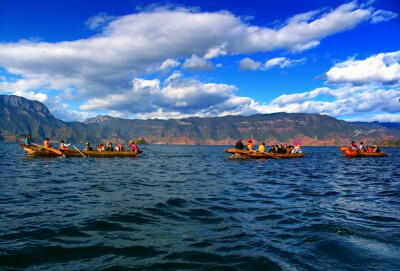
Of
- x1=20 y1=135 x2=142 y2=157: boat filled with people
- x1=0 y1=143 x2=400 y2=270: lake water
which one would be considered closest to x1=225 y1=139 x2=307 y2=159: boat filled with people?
x1=20 y1=135 x2=142 y2=157: boat filled with people

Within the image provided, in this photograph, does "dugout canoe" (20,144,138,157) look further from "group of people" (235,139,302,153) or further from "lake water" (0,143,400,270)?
"lake water" (0,143,400,270)

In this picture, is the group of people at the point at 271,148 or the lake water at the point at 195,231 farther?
the group of people at the point at 271,148

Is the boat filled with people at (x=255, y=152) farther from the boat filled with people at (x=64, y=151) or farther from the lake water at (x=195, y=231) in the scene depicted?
the lake water at (x=195, y=231)

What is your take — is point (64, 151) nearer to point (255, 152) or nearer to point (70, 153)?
point (70, 153)

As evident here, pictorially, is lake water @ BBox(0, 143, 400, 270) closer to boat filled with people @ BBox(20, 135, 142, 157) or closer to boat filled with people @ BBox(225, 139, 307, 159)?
boat filled with people @ BBox(20, 135, 142, 157)

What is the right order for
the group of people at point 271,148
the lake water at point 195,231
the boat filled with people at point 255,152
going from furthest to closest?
the group of people at point 271,148 → the boat filled with people at point 255,152 → the lake water at point 195,231

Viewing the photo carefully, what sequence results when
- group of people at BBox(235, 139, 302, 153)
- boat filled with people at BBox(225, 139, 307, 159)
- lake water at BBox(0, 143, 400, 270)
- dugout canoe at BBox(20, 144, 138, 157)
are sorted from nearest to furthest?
lake water at BBox(0, 143, 400, 270)
dugout canoe at BBox(20, 144, 138, 157)
boat filled with people at BBox(225, 139, 307, 159)
group of people at BBox(235, 139, 302, 153)

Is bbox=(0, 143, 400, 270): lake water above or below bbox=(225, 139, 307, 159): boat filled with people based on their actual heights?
below

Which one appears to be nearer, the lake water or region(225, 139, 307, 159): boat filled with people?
the lake water

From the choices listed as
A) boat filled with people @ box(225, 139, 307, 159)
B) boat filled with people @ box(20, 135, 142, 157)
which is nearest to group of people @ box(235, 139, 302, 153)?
boat filled with people @ box(225, 139, 307, 159)

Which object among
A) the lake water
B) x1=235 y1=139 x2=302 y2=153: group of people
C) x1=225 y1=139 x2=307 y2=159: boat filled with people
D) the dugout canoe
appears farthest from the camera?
x1=235 y1=139 x2=302 y2=153: group of people

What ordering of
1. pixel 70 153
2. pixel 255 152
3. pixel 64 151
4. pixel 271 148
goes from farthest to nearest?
1. pixel 271 148
2. pixel 255 152
3. pixel 70 153
4. pixel 64 151

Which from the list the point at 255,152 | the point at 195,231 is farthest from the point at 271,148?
the point at 195,231

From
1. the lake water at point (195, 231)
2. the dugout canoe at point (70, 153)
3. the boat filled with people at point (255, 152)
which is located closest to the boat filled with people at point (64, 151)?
the dugout canoe at point (70, 153)
